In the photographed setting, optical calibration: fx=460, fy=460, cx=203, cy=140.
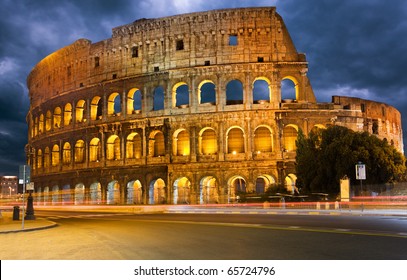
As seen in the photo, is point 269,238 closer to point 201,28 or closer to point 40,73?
point 201,28

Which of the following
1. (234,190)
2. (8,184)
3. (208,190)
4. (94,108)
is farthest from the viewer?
(8,184)

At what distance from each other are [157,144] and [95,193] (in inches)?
325

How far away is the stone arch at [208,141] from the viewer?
40.2m

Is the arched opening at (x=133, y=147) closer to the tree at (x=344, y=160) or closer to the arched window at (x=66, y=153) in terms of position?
the arched window at (x=66, y=153)

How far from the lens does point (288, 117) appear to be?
38656mm

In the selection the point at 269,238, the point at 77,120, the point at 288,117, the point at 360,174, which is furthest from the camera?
the point at 77,120

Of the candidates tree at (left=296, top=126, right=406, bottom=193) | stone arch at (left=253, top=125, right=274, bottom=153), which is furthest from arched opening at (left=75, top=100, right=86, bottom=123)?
tree at (left=296, top=126, right=406, bottom=193)

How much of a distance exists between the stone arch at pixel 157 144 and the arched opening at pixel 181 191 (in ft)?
Result: 10.1

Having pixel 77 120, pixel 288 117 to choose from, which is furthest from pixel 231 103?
pixel 77 120

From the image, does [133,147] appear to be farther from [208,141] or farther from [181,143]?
[208,141]

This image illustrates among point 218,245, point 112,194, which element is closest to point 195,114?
point 112,194

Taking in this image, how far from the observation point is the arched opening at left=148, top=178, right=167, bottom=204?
41.7 meters

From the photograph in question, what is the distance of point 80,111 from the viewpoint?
47875 mm

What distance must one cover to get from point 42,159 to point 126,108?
1486cm
